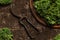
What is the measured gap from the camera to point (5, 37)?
208 inches

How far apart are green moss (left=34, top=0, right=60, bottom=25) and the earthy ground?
0.21 m

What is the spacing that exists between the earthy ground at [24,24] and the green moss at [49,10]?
21cm

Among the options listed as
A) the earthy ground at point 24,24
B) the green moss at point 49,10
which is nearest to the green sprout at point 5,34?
the earthy ground at point 24,24

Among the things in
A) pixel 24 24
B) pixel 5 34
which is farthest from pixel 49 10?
pixel 5 34

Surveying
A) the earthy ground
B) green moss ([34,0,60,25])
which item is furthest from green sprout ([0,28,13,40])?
green moss ([34,0,60,25])

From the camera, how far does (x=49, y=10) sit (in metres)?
5.71

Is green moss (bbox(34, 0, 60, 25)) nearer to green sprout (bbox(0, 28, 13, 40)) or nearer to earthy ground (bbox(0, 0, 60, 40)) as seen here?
earthy ground (bbox(0, 0, 60, 40))

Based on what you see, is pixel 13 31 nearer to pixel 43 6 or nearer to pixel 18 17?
pixel 18 17

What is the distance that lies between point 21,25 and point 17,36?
35 cm

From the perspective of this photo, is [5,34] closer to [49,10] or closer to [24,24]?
[24,24]

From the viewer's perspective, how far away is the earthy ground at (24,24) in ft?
17.9

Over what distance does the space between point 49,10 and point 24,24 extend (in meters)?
0.67

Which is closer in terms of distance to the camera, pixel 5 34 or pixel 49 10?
pixel 5 34

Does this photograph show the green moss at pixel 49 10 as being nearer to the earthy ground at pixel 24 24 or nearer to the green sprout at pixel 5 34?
the earthy ground at pixel 24 24
